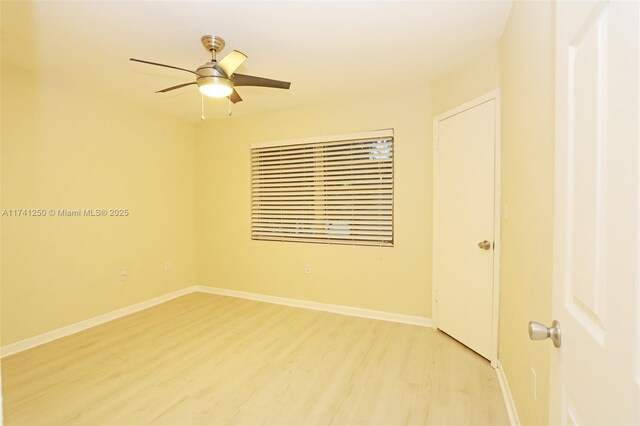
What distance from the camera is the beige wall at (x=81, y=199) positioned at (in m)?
2.77

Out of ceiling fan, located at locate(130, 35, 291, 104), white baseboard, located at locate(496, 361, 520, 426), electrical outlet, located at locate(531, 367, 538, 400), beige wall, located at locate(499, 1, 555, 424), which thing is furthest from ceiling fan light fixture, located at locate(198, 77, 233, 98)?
white baseboard, located at locate(496, 361, 520, 426)

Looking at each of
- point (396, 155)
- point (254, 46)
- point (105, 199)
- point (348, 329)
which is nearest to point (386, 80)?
point (396, 155)

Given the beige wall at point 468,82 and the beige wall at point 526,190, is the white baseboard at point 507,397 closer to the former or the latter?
the beige wall at point 526,190

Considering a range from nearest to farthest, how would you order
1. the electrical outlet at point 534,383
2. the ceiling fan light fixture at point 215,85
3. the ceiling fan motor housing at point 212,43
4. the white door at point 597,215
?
the white door at point 597,215
the electrical outlet at point 534,383
the ceiling fan light fixture at point 215,85
the ceiling fan motor housing at point 212,43

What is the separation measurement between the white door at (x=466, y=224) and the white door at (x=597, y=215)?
1729 millimetres

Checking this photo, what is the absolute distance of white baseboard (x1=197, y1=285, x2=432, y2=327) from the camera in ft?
10.9

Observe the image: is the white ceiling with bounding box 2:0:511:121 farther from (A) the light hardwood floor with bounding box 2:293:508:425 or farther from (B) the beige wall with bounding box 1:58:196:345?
(A) the light hardwood floor with bounding box 2:293:508:425

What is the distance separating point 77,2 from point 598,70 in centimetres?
268

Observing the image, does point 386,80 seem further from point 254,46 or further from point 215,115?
point 215,115

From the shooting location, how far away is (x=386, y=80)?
309 cm

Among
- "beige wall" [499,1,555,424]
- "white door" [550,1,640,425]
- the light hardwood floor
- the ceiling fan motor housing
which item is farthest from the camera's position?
the ceiling fan motor housing

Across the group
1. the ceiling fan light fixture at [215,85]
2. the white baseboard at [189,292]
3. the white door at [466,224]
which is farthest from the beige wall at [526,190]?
the ceiling fan light fixture at [215,85]

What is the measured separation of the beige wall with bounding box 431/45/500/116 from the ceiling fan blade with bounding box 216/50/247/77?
1934 millimetres

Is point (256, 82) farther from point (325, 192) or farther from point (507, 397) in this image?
point (507, 397)
